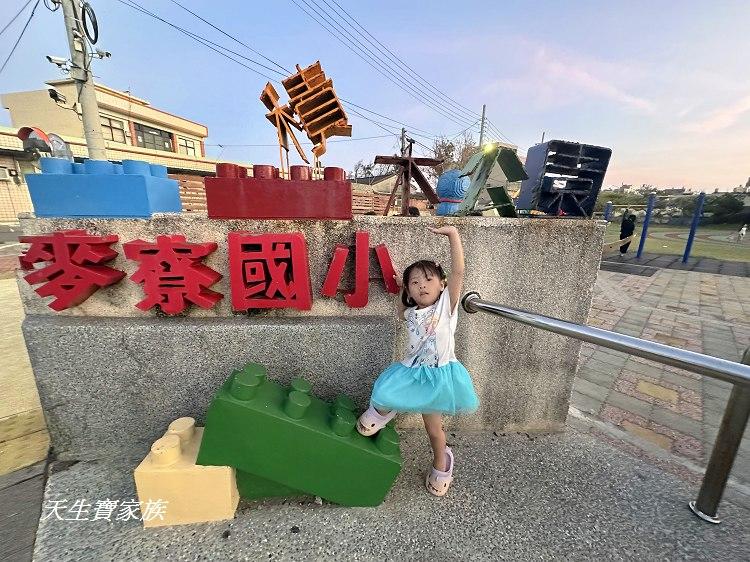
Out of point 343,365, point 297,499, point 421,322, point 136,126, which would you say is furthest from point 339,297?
point 136,126

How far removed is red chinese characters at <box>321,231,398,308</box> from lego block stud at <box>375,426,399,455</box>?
0.88 meters

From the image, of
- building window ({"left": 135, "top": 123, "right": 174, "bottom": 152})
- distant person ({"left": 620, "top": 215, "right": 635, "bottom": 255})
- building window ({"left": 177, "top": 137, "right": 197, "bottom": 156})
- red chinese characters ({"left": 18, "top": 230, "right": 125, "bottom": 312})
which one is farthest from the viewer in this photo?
building window ({"left": 177, "top": 137, "right": 197, "bottom": 156})

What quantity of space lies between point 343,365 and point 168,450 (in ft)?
3.81

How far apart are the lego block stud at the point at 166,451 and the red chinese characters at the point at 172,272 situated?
33.8 inches

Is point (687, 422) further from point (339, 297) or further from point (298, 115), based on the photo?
point (298, 115)

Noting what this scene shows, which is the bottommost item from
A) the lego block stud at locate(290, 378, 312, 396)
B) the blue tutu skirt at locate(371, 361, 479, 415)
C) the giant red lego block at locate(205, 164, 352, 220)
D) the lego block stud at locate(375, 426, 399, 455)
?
the lego block stud at locate(375, 426, 399, 455)

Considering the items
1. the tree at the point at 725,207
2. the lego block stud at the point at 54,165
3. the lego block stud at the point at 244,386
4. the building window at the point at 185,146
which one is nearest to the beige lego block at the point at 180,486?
the lego block stud at the point at 244,386

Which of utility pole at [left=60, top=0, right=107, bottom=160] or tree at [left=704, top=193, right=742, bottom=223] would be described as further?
tree at [left=704, top=193, right=742, bottom=223]

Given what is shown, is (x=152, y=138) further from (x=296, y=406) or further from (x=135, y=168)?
(x=296, y=406)

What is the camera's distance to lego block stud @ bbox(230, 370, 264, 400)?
1746mm

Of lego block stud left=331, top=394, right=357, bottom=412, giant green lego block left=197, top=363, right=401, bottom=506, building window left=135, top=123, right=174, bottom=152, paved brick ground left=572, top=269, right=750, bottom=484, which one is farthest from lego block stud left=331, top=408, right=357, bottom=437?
building window left=135, top=123, right=174, bottom=152

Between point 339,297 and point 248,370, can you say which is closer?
point 248,370

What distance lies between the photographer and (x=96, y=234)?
2.16m

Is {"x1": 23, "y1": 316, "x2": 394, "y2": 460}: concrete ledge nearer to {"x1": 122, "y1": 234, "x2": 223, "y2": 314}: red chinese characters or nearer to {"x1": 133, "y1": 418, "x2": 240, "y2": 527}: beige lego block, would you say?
{"x1": 122, "y1": 234, "x2": 223, "y2": 314}: red chinese characters
